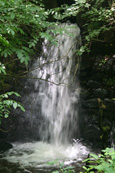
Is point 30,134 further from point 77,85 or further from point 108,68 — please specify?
point 108,68

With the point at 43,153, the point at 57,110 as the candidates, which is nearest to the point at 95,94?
the point at 57,110

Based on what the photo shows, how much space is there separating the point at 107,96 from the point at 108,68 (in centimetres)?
106

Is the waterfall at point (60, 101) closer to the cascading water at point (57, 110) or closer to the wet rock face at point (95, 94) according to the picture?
the cascading water at point (57, 110)

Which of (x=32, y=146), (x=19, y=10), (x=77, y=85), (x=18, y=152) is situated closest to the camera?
(x=19, y=10)

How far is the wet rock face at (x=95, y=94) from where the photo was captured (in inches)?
236

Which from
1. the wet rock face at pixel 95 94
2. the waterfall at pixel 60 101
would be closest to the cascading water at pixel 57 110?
the waterfall at pixel 60 101

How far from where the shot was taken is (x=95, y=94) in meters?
6.21

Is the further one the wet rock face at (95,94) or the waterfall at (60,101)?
the waterfall at (60,101)

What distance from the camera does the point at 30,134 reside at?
700cm

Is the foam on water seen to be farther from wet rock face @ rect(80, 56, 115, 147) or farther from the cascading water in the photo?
wet rock face @ rect(80, 56, 115, 147)

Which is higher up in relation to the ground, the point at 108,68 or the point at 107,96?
the point at 108,68

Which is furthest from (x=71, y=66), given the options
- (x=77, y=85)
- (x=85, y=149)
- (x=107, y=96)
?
(x=85, y=149)

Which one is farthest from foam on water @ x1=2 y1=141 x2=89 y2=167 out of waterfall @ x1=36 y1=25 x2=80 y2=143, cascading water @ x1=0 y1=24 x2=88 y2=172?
waterfall @ x1=36 y1=25 x2=80 y2=143

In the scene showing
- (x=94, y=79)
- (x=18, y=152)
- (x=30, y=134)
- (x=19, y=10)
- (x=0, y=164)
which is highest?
(x=94, y=79)
